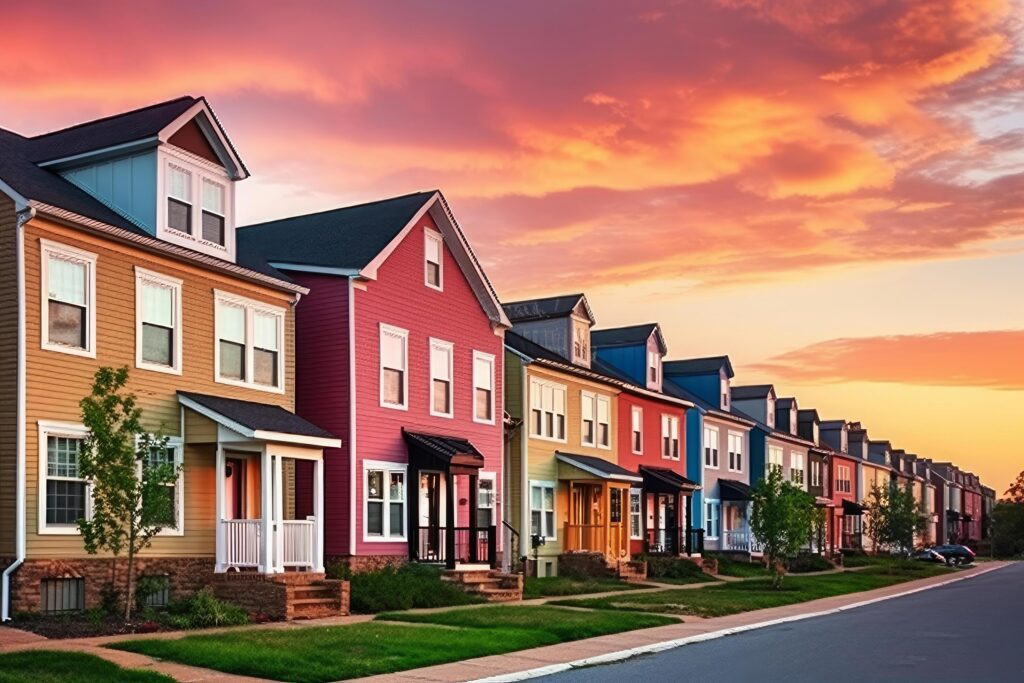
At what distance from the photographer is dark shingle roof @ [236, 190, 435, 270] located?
31.8 metres

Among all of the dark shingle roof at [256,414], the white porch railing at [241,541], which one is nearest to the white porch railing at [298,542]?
the white porch railing at [241,541]

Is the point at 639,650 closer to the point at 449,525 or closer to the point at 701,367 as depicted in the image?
the point at 449,525

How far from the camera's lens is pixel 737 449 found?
66.9 m

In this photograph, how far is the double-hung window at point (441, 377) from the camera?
1368 inches

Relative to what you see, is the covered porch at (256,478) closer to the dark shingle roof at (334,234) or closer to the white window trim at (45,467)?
the white window trim at (45,467)

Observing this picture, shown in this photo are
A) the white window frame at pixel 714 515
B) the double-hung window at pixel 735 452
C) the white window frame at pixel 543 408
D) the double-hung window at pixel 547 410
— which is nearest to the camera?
the white window frame at pixel 543 408

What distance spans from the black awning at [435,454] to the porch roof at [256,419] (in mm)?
4532

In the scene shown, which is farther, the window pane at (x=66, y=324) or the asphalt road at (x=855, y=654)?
the window pane at (x=66, y=324)

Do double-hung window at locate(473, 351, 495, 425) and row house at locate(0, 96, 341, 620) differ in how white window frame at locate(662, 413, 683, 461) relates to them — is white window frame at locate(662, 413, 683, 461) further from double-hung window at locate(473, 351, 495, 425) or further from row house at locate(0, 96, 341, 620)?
row house at locate(0, 96, 341, 620)

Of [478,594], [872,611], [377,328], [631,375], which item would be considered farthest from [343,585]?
[631,375]

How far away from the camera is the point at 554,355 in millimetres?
45875

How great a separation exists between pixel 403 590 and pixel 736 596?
11.9 metres

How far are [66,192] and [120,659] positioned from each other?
11686 mm

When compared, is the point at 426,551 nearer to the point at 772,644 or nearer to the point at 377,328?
the point at 377,328
